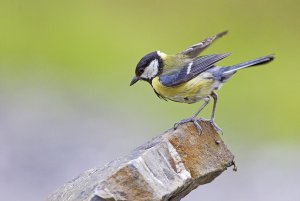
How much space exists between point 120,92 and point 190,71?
420 centimetres

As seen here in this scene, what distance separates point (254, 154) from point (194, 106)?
84 cm

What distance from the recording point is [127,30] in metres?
8.02

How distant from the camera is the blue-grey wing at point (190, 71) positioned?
345cm

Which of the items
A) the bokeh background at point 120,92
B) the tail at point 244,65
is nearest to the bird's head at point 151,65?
the tail at point 244,65

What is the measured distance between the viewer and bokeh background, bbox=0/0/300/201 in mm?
6199

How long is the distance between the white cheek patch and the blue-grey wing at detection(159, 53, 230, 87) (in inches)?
3.9

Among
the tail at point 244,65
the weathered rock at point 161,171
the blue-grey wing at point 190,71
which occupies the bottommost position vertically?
the weathered rock at point 161,171

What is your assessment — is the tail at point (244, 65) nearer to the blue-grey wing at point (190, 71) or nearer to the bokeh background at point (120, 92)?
the blue-grey wing at point (190, 71)

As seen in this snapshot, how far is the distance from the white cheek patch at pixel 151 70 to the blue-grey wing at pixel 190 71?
0.10 metres

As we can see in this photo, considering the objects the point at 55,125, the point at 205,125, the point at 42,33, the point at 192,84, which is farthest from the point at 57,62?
the point at 205,125

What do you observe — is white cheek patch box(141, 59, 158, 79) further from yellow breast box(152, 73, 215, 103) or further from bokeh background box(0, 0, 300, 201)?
bokeh background box(0, 0, 300, 201)

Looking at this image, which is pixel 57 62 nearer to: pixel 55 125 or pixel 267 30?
pixel 55 125

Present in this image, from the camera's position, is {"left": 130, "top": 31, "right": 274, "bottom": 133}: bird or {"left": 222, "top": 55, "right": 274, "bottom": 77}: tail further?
{"left": 130, "top": 31, "right": 274, "bottom": 133}: bird

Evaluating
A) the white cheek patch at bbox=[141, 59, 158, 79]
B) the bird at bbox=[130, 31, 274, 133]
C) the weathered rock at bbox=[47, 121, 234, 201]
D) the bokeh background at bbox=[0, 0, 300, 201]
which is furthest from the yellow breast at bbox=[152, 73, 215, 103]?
the bokeh background at bbox=[0, 0, 300, 201]
